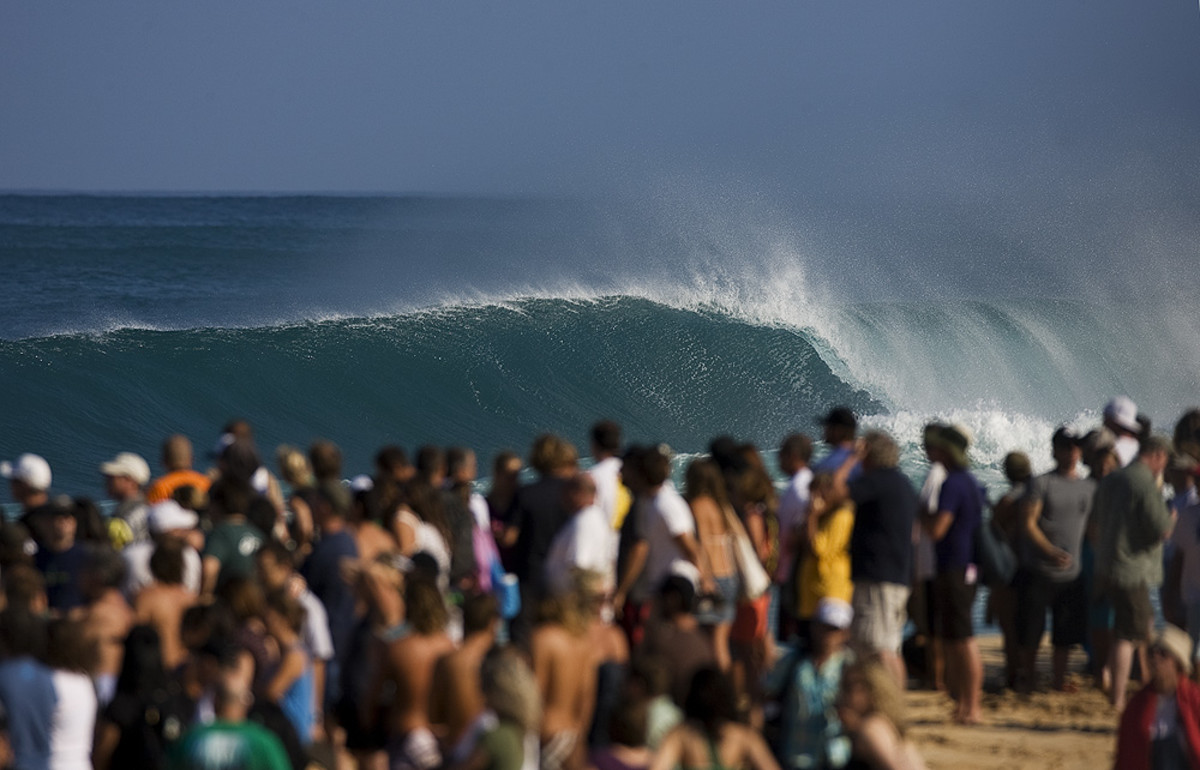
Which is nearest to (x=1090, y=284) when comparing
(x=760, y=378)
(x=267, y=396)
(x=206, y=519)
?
(x=760, y=378)

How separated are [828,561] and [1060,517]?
1617 millimetres

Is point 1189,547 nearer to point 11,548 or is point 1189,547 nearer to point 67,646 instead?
point 67,646

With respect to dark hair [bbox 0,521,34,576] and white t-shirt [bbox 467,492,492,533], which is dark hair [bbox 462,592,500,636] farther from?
dark hair [bbox 0,521,34,576]

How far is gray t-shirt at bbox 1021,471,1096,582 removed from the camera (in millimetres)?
7848

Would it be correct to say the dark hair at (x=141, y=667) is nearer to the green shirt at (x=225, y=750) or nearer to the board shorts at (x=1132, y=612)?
the green shirt at (x=225, y=750)

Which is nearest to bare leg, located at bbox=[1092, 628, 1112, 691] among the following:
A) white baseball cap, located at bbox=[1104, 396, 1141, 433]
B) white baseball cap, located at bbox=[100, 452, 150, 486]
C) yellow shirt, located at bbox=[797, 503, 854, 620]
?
white baseball cap, located at bbox=[1104, 396, 1141, 433]

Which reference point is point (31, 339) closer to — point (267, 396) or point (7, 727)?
point (267, 396)

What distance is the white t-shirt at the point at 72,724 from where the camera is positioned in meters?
5.01

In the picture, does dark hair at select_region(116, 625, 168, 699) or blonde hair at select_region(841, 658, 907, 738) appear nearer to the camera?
blonde hair at select_region(841, 658, 907, 738)

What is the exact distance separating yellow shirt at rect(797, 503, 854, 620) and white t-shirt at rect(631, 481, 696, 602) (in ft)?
2.03

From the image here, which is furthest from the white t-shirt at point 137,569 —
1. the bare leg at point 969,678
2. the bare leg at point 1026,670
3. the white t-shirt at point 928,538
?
the bare leg at point 1026,670

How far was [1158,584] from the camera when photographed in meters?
7.77

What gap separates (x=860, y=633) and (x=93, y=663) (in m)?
3.52

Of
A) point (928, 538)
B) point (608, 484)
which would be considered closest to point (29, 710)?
point (608, 484)
